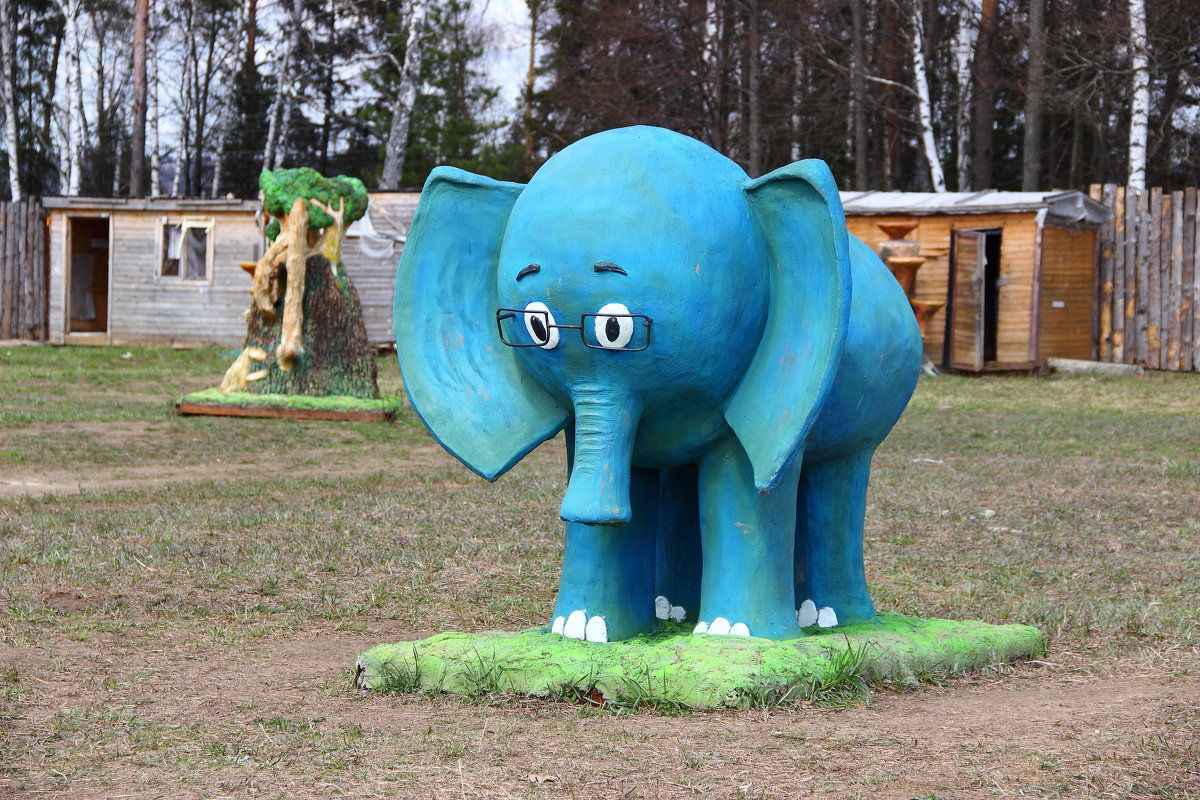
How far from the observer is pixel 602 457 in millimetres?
3688

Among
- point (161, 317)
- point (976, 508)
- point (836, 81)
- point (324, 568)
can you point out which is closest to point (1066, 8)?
point (836, 81)

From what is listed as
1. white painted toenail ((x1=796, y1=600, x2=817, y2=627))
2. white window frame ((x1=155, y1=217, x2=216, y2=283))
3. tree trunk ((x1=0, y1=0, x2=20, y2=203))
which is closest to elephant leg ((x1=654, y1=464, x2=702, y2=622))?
white painted toenail ((x1=796, y1=600, x2=817, y2=627))

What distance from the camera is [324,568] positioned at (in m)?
5.85

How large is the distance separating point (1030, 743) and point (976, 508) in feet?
15.0

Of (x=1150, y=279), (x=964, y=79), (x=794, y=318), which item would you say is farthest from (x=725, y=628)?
(x=964, y=79)

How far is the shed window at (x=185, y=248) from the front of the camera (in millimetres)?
22469

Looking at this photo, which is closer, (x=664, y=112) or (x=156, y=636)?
(x=156, y=636)

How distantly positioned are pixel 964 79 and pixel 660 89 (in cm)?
596

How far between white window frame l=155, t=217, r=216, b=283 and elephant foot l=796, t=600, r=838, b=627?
19590 millimetres

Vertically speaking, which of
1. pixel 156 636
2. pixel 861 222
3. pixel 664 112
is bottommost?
pixel 156 636

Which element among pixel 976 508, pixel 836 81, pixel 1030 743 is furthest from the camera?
pixel 836 81

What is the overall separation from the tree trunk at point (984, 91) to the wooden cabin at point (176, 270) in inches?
434

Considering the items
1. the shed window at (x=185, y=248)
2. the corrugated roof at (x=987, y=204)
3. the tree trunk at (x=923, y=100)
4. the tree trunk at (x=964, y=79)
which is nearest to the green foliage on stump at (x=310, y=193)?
the corrugated roof at (x=987, y=204)

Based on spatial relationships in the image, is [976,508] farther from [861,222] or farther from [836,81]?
[836,81]
